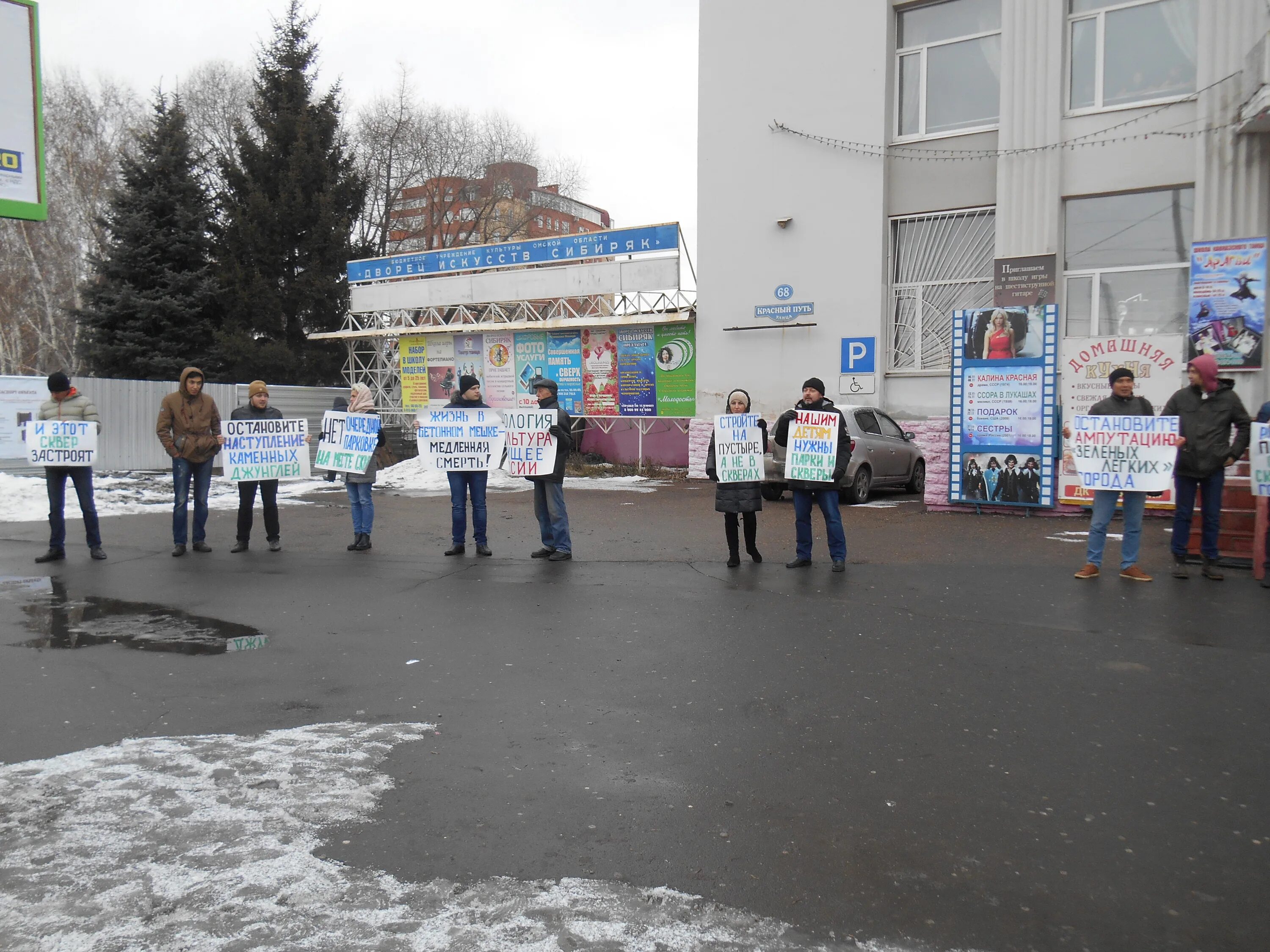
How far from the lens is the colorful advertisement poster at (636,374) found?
67.4 ft

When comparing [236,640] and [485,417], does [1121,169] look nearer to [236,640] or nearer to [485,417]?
[485,417]

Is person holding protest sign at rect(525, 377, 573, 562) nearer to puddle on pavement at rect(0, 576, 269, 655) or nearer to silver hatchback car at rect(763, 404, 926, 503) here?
puddle on pavement at rect(0, 576, 269, 655)

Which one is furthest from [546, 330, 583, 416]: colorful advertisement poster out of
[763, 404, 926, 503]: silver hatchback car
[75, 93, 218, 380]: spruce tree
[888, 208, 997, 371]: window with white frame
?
[75, 93, 218, 380]: spruce tree

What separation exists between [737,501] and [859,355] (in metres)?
8.81

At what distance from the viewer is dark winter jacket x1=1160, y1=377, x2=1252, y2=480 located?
28.8ft

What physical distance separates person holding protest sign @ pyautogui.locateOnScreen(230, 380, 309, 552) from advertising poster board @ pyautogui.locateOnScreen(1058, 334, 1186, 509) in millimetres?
10063

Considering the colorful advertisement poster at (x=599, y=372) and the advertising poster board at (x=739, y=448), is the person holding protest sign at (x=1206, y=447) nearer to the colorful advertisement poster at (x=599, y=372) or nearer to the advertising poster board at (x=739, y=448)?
the advertising poster board at (x=739, y=448)

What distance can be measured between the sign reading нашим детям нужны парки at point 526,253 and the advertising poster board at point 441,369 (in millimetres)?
1883

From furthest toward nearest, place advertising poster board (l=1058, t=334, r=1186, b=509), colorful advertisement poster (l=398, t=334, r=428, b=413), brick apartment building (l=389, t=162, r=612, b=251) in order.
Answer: brick apartment building (l=389, t=162, r=612, b=251) → colorful advertisement poster (l=398, t=334, r=428, b=413) → advertising poster board (l=1058, t=334, r=1186, b=509)

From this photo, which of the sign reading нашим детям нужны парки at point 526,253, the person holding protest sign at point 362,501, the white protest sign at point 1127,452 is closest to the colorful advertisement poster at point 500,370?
the sign reading нашим детям нужны парки at point 526,253

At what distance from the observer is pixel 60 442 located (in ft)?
34.6

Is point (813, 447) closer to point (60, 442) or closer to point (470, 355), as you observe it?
point (60, 442)

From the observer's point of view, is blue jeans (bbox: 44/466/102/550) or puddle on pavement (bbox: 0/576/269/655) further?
blue jeans (bbox: 44/466/102/550)

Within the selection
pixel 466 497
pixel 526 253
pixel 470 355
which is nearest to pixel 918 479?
pixel 466 497
